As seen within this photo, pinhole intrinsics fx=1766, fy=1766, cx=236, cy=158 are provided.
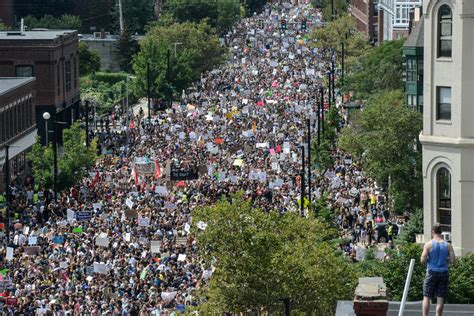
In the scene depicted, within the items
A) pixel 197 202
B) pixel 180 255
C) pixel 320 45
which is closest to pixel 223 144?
pixel 197 202

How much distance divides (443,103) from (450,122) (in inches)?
22.7

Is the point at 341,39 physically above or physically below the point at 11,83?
above

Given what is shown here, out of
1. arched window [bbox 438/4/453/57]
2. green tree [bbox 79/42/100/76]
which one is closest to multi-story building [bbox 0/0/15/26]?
green tree [bbox 79/42/100/76]

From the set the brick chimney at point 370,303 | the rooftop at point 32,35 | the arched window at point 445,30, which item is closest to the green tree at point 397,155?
the arched window at point 445,30

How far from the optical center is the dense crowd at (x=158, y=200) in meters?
52.2

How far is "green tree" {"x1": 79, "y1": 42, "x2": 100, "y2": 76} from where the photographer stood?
475ft

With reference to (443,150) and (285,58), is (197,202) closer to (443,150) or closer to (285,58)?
(443,150)

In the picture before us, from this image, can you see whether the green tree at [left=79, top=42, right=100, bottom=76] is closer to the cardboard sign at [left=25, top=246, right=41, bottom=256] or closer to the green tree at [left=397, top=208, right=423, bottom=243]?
the cardboard sign at [left=25, top=246, right=41, bottom=256]

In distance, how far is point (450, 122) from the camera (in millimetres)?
42406

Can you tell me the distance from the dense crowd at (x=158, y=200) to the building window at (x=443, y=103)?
7.03 meters

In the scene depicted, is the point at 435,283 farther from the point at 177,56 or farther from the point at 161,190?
the point at 177,56

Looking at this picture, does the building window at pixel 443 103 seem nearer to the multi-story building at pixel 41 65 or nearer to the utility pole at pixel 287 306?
the utility pole at pixel 287 306

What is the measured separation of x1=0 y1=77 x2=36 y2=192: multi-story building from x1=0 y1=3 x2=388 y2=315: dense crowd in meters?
4.08

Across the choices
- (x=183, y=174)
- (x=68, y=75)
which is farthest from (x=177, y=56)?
(x=183, y=174)
